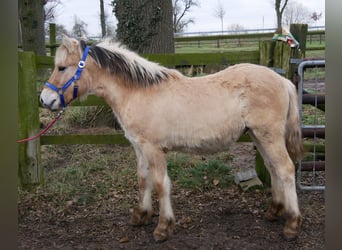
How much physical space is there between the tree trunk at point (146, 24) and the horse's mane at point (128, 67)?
191 cm

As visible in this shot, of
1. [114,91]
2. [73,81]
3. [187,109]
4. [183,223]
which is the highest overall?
[73,81]

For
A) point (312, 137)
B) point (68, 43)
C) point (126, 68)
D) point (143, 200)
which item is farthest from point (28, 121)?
point (312, 137)

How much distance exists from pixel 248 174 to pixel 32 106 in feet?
9.33

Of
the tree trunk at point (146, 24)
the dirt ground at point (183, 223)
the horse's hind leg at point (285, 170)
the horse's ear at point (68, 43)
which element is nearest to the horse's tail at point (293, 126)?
the horse's hind leg at point (285, 170)

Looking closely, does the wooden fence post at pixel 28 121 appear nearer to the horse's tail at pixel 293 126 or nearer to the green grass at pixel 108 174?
the green grass at pixel 108 174

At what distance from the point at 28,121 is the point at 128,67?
1690 mm

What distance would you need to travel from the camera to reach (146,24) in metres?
5.37

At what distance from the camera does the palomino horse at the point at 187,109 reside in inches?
132

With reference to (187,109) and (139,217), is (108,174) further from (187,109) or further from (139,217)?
(187,109)

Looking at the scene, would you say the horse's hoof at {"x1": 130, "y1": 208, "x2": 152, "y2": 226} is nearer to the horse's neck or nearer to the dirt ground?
the dirt ground

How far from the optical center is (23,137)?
4.41 m

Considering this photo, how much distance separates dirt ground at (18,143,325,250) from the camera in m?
3.36

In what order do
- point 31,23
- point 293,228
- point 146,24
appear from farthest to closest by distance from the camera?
point 31,23 → point 146,24 → point 293,228
